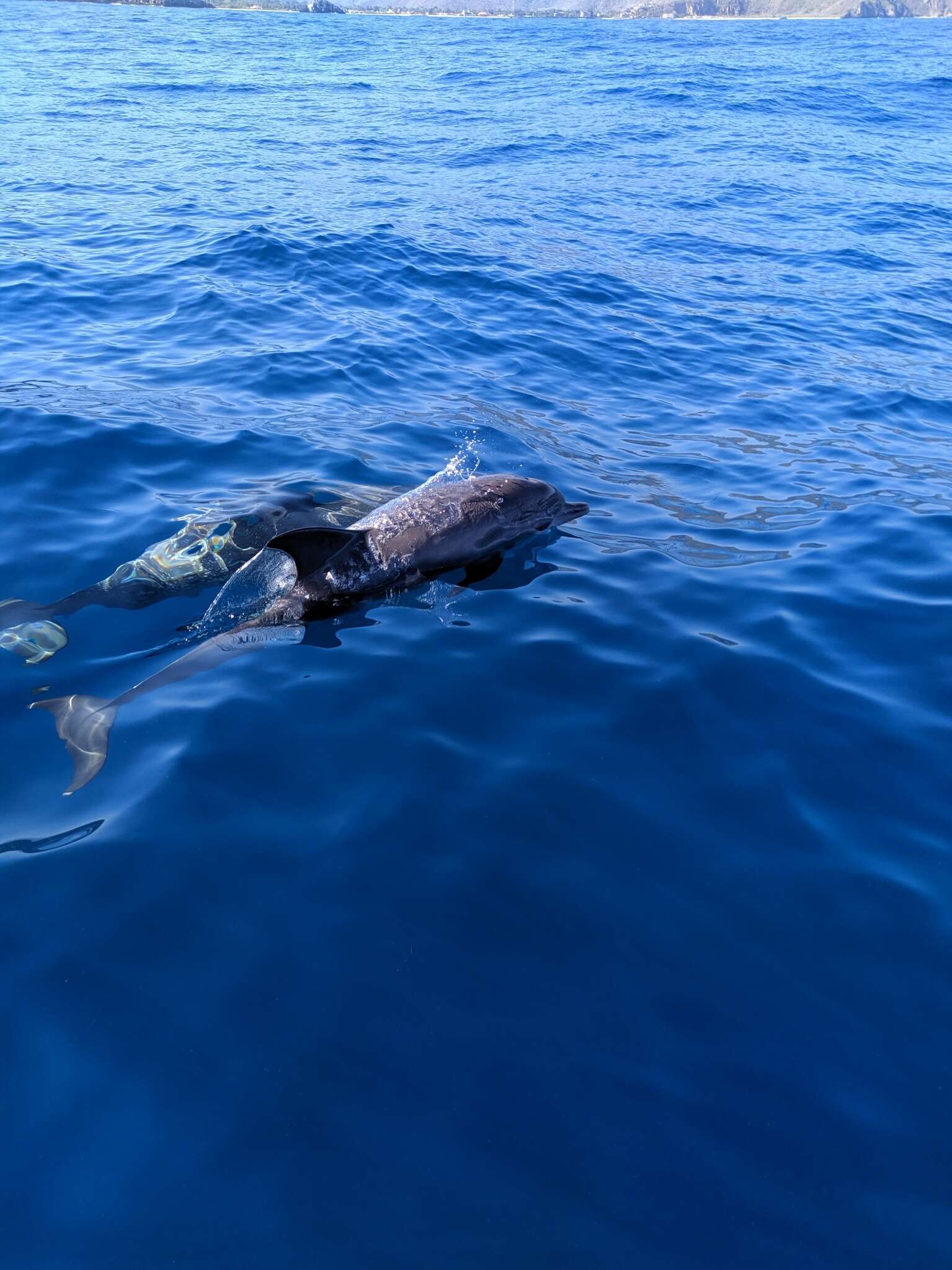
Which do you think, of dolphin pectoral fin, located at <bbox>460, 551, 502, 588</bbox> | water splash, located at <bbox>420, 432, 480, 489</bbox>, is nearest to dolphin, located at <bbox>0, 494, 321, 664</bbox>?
water splash, located at <bbox>420, 432, 480, 489</bbox>

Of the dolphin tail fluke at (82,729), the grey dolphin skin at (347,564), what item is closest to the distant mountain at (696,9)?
the grey dolphin skin at (347,564)

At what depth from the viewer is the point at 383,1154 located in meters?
3.69

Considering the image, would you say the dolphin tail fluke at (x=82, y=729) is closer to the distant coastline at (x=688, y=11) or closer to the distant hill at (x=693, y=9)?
the distant coastline at (x=688, y=11)

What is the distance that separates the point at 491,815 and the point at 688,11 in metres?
170

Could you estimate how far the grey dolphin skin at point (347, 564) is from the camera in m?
6.56

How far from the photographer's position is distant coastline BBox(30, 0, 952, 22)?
391ft

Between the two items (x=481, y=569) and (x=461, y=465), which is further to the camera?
(x=461, y=465)

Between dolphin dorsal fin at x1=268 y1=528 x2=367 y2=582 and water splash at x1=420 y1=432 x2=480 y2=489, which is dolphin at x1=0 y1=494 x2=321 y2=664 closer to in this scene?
dolphin dorsal fin at x1=268 y1=528 x2=367 y2=582

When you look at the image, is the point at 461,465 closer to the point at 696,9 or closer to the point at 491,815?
the point at 491,815

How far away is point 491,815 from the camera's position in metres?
5.40

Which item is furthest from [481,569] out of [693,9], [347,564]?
[693,9]

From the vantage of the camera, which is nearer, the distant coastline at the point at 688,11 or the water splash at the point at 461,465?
the water splash at the point at 461,465

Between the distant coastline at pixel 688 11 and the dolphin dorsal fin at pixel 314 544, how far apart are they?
115m

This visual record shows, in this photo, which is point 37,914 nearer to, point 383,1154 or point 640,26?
point 383,1154
